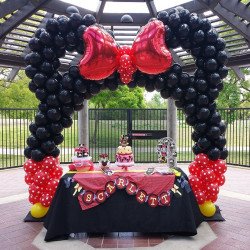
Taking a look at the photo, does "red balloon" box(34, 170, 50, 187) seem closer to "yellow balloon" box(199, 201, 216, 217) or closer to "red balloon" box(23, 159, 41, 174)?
"red balloon" box(23, 159, 41, 174)

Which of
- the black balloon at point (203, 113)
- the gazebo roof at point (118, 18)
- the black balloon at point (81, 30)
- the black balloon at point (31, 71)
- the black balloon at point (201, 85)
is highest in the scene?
the gazebo roof at point (118, 18)

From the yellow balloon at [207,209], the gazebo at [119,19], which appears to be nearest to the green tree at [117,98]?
the gazebo at [119,19]

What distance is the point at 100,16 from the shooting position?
21.0ft

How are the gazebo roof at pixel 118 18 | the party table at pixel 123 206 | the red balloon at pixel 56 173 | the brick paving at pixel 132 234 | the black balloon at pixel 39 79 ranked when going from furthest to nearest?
the gazebo roof at pixel 118 18 < the red balloon at pixel 56 173 < the black balloon at pixel 39 79 < the party table at pixel 123 206 < the brick paving at pixel 132 234

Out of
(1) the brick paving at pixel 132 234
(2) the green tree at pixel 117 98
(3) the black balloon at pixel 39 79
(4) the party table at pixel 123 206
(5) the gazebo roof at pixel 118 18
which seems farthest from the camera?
(2) the green tree at pixel 117 98

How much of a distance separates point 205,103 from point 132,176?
69.2 inches

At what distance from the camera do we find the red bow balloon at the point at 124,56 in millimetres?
4523

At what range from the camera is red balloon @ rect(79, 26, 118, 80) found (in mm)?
4527

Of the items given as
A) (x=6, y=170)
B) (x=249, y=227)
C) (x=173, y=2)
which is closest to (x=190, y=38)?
(x=173, y=2)

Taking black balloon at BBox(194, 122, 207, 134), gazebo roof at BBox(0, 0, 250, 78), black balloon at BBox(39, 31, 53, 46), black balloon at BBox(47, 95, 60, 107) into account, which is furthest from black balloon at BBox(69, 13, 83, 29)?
black balloon at BBox(194, 122, 207, 134)

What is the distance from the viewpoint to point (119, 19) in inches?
255

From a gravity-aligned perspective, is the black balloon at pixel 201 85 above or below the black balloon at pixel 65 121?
above

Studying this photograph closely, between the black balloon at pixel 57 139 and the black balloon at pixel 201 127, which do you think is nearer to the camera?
the black balloon at pixel 201 127

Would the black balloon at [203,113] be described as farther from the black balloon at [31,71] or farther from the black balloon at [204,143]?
the black balloon at [31,71]
